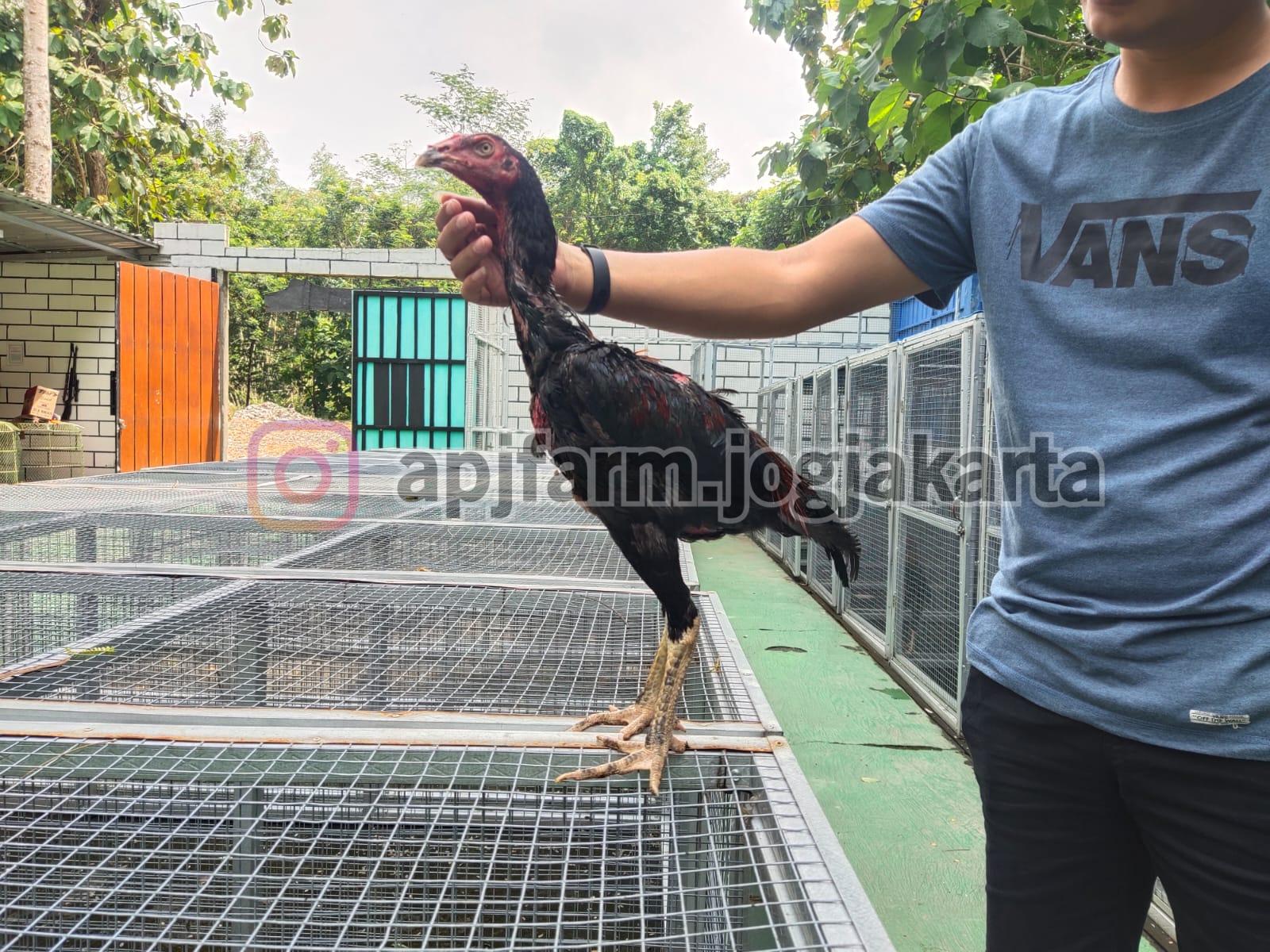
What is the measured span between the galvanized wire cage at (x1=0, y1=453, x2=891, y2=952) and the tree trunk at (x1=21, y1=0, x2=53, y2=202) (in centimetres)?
752

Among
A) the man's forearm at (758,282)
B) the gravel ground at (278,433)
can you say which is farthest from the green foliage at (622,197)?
the man's forearm at (758,282)

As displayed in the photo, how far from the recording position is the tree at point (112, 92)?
9.20 metres

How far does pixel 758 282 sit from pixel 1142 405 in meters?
0.51

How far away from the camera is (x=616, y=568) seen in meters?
3.02

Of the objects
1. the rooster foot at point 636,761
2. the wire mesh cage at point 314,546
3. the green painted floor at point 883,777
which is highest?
the wire mesh cage at point 314,546

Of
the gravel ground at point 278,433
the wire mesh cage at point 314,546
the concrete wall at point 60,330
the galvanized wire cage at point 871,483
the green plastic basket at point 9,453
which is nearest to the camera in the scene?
the wire mesh cage at point 314,546

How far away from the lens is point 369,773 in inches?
50.6

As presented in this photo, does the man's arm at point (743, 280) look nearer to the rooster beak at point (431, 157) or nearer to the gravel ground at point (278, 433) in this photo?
the rooster beak at point (431, 157)

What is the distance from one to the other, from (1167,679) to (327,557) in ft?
9.03

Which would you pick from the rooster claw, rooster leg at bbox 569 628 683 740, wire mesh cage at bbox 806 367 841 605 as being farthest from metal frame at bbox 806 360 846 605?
the rooster claw

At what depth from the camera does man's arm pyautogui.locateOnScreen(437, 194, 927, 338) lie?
1.17 m

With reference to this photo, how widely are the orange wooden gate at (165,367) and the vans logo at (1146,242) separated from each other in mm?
9661

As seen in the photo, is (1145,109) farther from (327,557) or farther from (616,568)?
(327,557)

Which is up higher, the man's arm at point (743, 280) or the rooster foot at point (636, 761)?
the man's arm at point (743, 280)
